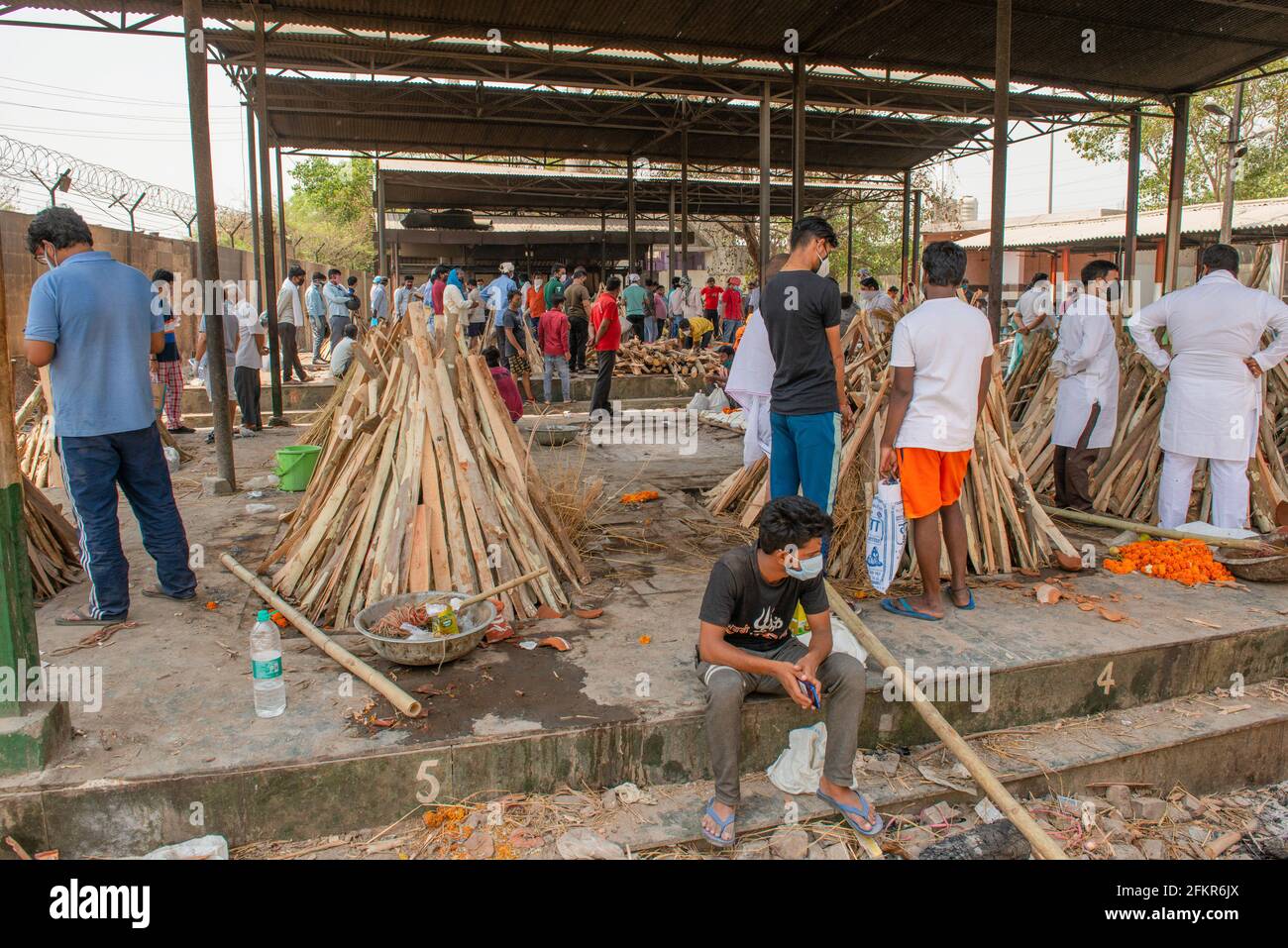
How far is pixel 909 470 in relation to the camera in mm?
4219

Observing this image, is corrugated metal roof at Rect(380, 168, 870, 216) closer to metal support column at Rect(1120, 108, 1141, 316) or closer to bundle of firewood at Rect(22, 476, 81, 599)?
metal support column at Rect(1120, 108, 1141, 316)

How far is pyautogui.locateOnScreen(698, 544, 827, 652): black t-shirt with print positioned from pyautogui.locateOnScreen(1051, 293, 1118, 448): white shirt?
3.81m

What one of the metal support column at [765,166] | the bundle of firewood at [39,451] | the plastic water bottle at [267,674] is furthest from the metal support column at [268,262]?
the plastic water bottle at [267,674]

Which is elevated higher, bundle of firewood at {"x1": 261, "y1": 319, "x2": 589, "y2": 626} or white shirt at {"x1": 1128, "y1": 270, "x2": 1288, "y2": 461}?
white shirt at {"x1": 1128, "y1": 270, "x2": 1288, "y2": 461}

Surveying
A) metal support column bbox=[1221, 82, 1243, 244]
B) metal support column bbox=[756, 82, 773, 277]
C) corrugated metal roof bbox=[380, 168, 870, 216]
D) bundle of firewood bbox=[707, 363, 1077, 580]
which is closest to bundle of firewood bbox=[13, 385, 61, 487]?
bundle of firewood bbox=[707, 363, 1077, 580]

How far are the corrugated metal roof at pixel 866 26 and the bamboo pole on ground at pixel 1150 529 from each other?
7051mm

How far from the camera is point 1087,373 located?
239 inches

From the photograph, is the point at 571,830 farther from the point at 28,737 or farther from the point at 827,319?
the point at 827,319

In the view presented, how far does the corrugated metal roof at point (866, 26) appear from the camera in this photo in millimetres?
10367

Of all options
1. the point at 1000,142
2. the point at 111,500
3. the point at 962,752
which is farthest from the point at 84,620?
the point at 1000,142

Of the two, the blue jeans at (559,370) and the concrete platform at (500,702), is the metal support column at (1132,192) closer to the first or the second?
the blue jeans at (559,370)

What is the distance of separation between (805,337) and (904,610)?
145 centimetres

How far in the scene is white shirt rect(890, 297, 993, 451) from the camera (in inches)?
161

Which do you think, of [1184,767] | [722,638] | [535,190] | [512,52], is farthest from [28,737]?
[535,190]
